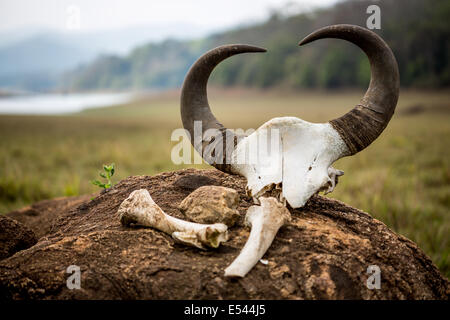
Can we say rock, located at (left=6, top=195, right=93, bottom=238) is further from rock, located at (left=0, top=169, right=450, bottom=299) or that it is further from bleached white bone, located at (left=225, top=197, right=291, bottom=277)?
bleached white bone, located at (left=225, top=197, right=291, bottom=277)

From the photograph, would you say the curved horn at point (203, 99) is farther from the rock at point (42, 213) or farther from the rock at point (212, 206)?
the rock at point (42, 213)

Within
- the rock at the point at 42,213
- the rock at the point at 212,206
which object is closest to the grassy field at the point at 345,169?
the rock at the point at 42,213

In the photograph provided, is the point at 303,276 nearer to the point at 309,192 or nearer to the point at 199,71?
the point at 309,192

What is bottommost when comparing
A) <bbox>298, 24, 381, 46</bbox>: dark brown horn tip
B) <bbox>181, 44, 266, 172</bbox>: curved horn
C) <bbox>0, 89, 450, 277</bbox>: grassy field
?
<bbox>0, 89, 450, 277</bbox>: grassy field

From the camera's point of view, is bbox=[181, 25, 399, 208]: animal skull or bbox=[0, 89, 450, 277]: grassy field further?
bbox=[0, 89, 450, 277]: grassy field

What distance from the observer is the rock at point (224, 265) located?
1.99 meters

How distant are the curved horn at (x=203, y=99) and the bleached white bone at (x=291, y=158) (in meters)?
0.18

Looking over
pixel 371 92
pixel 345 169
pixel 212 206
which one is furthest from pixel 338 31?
pixel 345 169

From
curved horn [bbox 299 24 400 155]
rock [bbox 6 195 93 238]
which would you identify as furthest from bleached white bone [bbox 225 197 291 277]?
rock [bbox 6 195 93 238]

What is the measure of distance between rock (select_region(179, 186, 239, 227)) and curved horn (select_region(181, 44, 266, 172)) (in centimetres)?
45

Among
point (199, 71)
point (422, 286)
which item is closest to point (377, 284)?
point (422, 286)

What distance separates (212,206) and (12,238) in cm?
172

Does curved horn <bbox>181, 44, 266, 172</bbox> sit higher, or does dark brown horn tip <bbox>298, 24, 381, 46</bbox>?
dark brown horn tip <bbox>298, 24, 381, 46</bbox>

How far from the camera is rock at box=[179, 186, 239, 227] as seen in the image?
2.41 m
